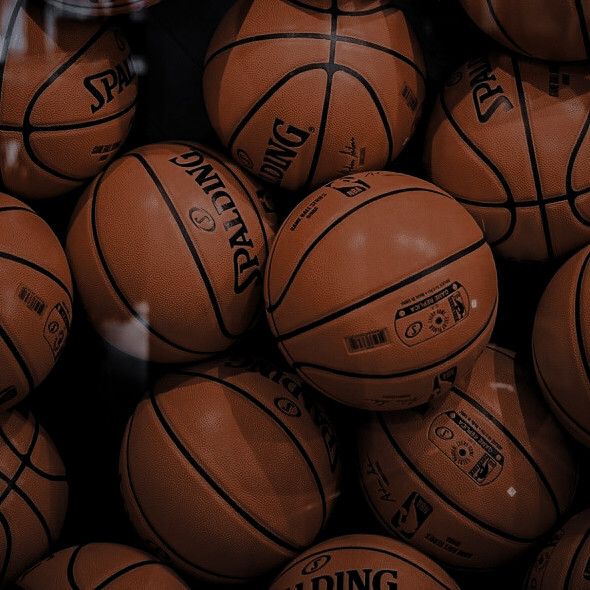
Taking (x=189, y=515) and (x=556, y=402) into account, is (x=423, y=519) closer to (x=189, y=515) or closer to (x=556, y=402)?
(x=556, y=402)

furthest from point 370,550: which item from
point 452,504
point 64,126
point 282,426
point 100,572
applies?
point 64,126

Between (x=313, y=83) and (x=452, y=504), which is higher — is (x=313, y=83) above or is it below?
above

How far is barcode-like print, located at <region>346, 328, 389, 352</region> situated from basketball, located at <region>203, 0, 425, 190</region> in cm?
38

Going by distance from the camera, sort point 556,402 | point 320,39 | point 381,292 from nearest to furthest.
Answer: point 381,292 → point 320,39 → point 556,402

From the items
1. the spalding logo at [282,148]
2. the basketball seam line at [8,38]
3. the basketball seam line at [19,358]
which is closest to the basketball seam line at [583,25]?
the spalding logo at [282,148]

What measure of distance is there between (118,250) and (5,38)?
45 centimetres

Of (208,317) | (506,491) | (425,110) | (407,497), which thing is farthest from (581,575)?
(425,110)

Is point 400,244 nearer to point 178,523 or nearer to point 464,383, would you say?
point 464,383

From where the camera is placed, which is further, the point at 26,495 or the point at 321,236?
the point at 26,495

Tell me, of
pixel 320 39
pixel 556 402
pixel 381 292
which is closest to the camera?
pixel 381 292

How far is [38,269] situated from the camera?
5.09 ft

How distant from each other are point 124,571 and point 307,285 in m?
0.72

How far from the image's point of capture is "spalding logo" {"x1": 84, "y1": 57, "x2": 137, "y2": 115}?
1600 millimetres

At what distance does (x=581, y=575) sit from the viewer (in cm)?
161
